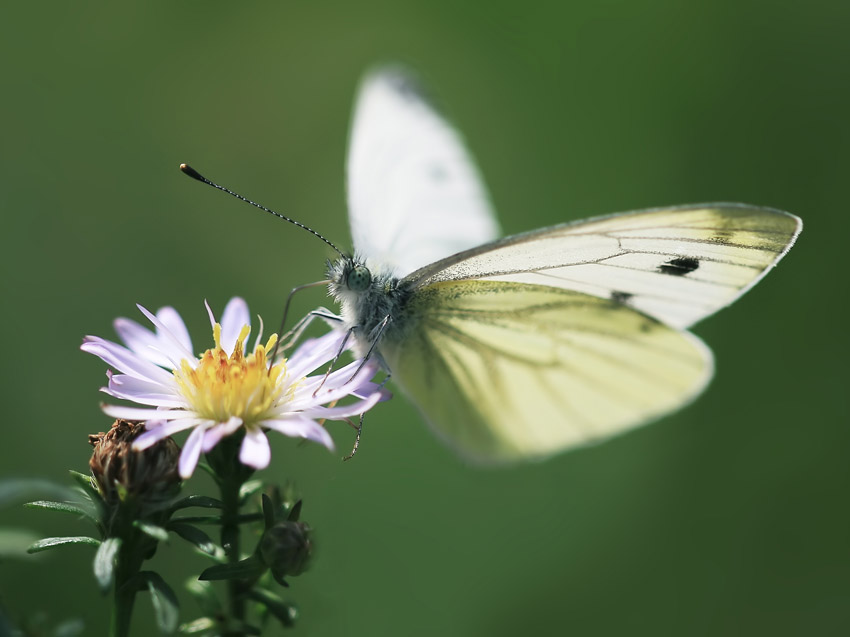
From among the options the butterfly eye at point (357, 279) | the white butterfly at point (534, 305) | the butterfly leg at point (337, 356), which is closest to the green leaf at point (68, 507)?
the butterfly leg at point (337, 356)

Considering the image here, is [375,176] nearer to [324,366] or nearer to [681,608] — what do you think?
[324,366]

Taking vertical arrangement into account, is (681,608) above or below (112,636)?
below

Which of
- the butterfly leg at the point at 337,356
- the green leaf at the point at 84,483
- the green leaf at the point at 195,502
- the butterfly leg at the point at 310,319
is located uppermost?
the butterfly leg at the point at 310,319

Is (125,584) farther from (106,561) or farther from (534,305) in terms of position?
(534,305)

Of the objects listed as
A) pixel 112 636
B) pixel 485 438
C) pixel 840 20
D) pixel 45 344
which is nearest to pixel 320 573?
pixel 485 438

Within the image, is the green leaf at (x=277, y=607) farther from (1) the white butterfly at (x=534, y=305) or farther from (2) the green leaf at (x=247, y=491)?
(1) the white butterfly at (x=534, y=305)

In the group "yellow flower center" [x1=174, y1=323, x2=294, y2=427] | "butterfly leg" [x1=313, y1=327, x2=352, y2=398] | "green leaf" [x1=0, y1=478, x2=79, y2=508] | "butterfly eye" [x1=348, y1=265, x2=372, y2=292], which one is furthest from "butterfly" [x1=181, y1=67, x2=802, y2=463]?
"green leaf" [x1=0, y1=478, x2=79, y2=508]
